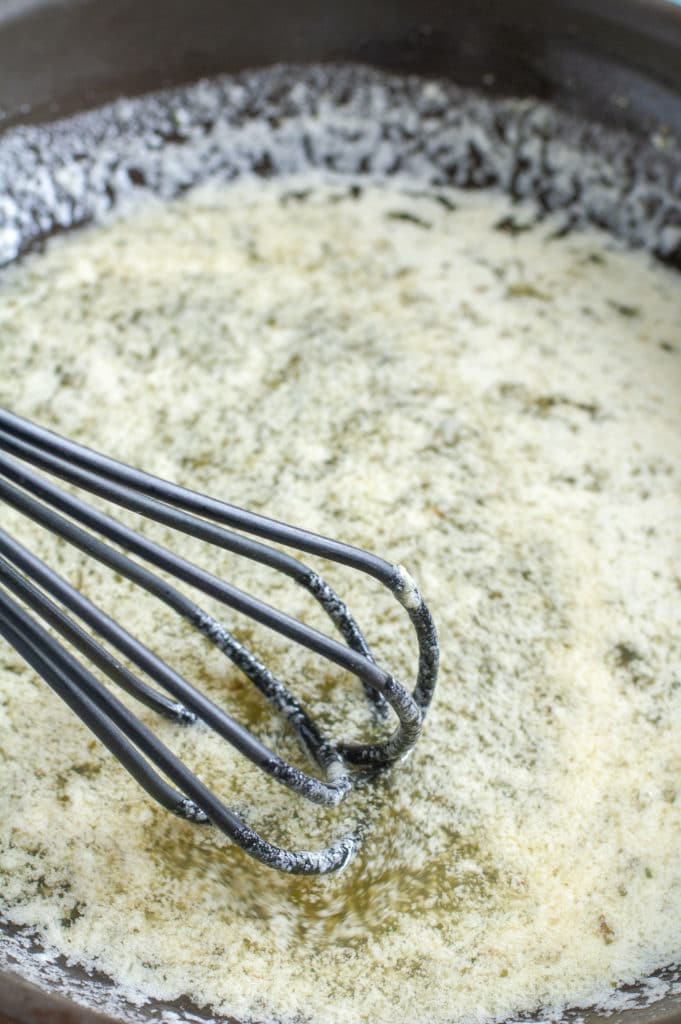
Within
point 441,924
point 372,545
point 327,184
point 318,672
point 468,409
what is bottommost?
point 441,924

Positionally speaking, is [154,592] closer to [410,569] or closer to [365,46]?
[410,569]

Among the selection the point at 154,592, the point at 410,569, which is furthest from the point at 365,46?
the point at 154,592

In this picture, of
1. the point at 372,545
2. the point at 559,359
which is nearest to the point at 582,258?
the point at 559,359

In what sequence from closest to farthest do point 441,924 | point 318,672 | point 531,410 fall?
point 441,924 → point 318,672 → point 531,410

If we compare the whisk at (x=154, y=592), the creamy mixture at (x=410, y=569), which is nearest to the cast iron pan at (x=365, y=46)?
the creamy mixture at (x=410, y=569)

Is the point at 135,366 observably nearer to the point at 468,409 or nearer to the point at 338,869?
the point at 468,409

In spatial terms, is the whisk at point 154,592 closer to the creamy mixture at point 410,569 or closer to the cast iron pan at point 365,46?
the creamy mixture at point 410,569

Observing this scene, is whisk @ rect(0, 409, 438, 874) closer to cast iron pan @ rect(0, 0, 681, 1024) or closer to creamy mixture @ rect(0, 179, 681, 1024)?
creamy mixture @ rect(0, 179, 681, 1024)
